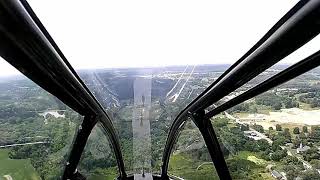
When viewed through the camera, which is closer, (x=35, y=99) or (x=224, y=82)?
(x=224, y=82)

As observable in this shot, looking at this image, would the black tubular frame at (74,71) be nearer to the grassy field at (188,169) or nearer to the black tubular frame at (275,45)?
the black tubular frame at (275,45)

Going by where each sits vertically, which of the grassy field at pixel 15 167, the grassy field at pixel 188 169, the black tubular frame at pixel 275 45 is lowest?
the grassy field at pixel 188 169

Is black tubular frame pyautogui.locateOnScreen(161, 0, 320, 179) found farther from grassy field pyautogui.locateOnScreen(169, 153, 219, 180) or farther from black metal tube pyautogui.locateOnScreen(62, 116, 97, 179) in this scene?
grassy field pyautogui.locateOnScreen(169, 153, 219, 180)

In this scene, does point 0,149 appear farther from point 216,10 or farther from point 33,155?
point 216,10

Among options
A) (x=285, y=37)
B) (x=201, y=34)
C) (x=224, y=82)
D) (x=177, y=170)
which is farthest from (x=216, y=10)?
(x=177, y=170)

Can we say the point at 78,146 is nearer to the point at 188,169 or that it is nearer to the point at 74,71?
the point at 74,71

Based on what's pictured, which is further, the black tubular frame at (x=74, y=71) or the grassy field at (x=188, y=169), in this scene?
the grassy field at (x=188, y=169)

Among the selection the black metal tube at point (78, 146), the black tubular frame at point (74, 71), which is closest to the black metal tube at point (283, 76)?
the black tubular frame at point (74, 71)
